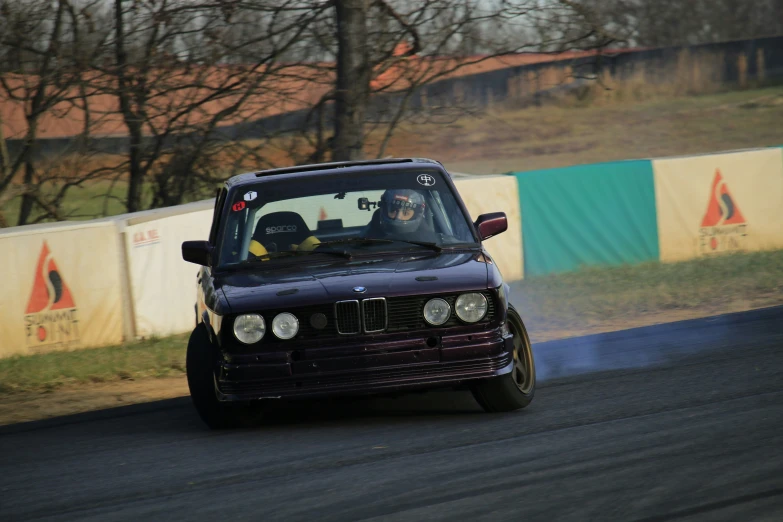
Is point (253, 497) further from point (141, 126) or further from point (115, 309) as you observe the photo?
point (141, 126)

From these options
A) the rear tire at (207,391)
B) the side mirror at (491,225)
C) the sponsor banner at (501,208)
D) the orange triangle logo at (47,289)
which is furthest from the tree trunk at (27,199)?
the side mirror at (491,225)

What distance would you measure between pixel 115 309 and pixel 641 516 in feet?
28.4

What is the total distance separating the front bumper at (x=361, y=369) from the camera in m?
6.11

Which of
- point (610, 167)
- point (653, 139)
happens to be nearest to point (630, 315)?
point (610, 167)

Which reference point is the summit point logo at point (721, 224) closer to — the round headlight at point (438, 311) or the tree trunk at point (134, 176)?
the tree trunk at point (134, 176)

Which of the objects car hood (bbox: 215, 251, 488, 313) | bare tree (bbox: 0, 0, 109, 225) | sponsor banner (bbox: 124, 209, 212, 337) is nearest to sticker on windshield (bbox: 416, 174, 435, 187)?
car hood (bbox: 215, 251, 488, 313)

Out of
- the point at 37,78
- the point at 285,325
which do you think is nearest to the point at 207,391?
the point at 285,325

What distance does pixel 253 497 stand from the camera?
5.03 meters

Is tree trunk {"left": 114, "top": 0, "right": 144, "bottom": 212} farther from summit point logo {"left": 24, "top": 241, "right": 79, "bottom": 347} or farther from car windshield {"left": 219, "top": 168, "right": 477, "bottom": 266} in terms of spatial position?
car windshield {"left": 219, "top": 168, "right": 477, "bottom": 266}

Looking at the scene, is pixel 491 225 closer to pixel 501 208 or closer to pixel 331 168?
pixel 331 168

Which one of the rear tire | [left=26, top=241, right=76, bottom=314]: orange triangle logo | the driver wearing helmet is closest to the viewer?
the rear tire

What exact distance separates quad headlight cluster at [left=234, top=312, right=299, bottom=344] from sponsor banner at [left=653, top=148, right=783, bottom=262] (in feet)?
36.3

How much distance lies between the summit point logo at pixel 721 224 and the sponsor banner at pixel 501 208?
9.65 ft

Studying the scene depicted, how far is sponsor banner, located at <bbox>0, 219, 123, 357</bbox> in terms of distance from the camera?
1139cm
